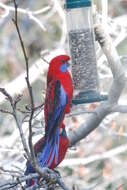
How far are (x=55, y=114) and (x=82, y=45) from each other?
2.83 feet

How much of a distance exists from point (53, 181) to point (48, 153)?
2.06 ft

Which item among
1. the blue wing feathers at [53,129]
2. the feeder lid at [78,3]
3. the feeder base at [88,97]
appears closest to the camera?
the blue wing feathers at [53,129]

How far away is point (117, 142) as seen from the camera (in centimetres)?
757

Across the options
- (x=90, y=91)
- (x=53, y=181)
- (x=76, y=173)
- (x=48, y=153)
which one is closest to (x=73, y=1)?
(x=90, y=91)

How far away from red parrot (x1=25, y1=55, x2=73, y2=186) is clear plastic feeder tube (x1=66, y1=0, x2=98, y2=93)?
0.51 m

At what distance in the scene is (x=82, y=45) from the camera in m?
4.52

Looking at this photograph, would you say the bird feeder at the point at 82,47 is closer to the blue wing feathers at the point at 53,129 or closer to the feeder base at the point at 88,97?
the feeder base at the point at 88,97

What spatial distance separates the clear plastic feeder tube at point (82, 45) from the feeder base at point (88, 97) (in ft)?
0.49

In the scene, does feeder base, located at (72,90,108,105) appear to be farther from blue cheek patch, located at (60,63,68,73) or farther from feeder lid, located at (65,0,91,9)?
feeder lid, located at (65,0,91,9)

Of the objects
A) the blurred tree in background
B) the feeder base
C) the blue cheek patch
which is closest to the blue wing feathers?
the blue cheek patch

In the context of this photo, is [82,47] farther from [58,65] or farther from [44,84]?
[44,84]

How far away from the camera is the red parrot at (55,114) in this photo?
3.81 m

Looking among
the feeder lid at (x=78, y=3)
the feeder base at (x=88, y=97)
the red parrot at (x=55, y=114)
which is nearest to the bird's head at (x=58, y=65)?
the red parrot at (x=55, y=114)

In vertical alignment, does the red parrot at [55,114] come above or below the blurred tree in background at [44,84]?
above
